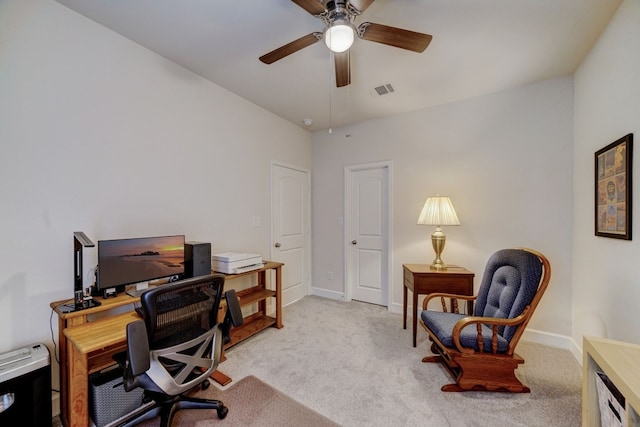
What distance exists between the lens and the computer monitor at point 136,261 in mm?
1705

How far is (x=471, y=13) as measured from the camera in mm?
1687

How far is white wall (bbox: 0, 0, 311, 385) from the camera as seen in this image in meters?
1.53

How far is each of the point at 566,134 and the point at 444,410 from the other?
2.70 metres

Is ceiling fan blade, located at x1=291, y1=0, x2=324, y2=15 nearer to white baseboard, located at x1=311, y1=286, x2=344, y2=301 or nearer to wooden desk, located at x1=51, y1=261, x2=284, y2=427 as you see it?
wooden desk, located at x1=51, y1=261, x2=284, y2=427

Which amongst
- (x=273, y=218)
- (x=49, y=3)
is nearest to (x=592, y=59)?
(x=273, y=218)

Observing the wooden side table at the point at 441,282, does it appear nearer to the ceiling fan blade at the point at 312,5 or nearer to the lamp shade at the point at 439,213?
the lamp shade at the point at 439,213

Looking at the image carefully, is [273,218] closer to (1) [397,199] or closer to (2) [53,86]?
(1) [397,199]

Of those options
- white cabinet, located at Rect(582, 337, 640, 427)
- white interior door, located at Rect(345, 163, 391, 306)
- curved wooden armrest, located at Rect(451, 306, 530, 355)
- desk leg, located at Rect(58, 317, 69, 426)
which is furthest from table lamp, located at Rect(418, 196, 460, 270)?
desk leg, located at Rect(58, 317, 69, 426)

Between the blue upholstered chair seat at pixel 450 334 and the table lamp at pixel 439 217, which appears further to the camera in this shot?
the table lamp at pixel 439 217

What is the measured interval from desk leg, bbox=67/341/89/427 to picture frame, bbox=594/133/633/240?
3.30 m

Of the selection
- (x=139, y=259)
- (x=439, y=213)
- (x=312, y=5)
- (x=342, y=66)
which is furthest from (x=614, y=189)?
(x=139, y=259)

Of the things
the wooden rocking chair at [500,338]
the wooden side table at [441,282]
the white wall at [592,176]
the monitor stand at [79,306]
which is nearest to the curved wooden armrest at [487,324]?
the wooden rocking chair at [500,338]

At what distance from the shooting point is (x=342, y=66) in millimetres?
1834

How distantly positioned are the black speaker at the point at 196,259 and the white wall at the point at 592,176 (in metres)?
2.96
